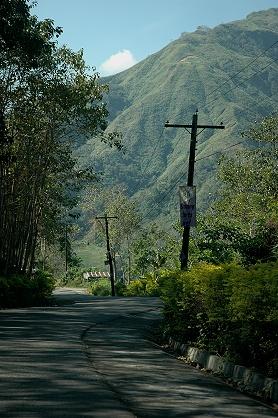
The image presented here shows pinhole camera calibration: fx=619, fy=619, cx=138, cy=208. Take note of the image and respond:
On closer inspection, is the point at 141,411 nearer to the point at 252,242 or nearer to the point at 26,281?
the point at 252,242

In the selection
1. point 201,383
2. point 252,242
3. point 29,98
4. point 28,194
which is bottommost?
point 201,383

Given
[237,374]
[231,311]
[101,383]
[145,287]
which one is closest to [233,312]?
[231,311]

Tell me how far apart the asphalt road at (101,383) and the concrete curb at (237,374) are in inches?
10.4

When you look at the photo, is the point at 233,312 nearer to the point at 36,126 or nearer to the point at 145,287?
the point at 36,126

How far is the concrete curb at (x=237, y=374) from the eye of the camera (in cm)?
888

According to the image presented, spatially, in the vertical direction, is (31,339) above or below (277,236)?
below

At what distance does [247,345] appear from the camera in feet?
34.1

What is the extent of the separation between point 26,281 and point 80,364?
23.4m

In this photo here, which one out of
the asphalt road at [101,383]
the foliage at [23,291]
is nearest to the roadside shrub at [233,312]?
the asphalt road at [101,383]

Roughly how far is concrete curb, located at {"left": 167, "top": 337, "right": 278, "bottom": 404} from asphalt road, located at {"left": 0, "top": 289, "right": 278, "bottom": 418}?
26cm

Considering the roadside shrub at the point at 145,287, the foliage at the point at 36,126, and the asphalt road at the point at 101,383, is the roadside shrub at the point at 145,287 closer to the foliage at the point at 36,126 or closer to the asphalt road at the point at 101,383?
the foliage at the point at 36,126

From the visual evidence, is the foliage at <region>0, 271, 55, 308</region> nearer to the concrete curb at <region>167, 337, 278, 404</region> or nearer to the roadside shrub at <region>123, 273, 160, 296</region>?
the concrete curb at <region>167, 337, 278, 404</region>

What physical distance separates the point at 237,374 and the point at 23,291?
24.4m

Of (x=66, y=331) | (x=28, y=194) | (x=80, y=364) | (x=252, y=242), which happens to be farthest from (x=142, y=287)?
(x=80, y=364)
